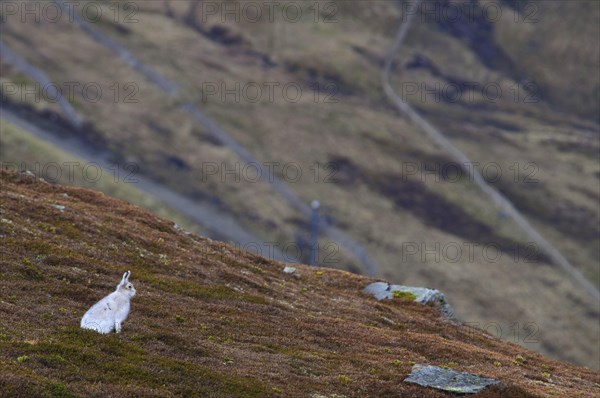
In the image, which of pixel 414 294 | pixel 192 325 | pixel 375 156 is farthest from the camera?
pixel 375 156

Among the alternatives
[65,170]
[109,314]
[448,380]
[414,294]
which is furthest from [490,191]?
[109,314]

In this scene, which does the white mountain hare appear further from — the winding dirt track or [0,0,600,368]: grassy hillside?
the winding dirt track

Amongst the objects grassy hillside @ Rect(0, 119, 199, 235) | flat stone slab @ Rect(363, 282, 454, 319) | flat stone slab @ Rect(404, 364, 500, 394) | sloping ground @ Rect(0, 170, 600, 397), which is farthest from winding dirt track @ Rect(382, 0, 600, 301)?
flat stone slab @ Rect(404, 364, 500, 394)

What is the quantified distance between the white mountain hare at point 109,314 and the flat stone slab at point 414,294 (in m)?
30.5

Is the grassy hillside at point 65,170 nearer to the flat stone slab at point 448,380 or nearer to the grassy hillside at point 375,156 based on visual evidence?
the grassy hillside at point 375,156

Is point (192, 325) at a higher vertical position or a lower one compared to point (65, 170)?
lower

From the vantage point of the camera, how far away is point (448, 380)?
37750mm

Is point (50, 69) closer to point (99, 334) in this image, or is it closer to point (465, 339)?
point (465, 339)

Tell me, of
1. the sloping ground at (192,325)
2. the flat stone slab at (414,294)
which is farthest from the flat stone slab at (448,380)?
the flat stone slab at (414,294)

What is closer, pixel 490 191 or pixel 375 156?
pixel 490 191

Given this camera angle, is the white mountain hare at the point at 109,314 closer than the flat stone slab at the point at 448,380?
Yes

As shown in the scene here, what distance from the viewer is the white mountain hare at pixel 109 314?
3434cm

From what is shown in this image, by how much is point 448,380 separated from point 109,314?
47.8 ft

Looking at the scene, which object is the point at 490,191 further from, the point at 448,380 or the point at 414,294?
the point at 448,380
